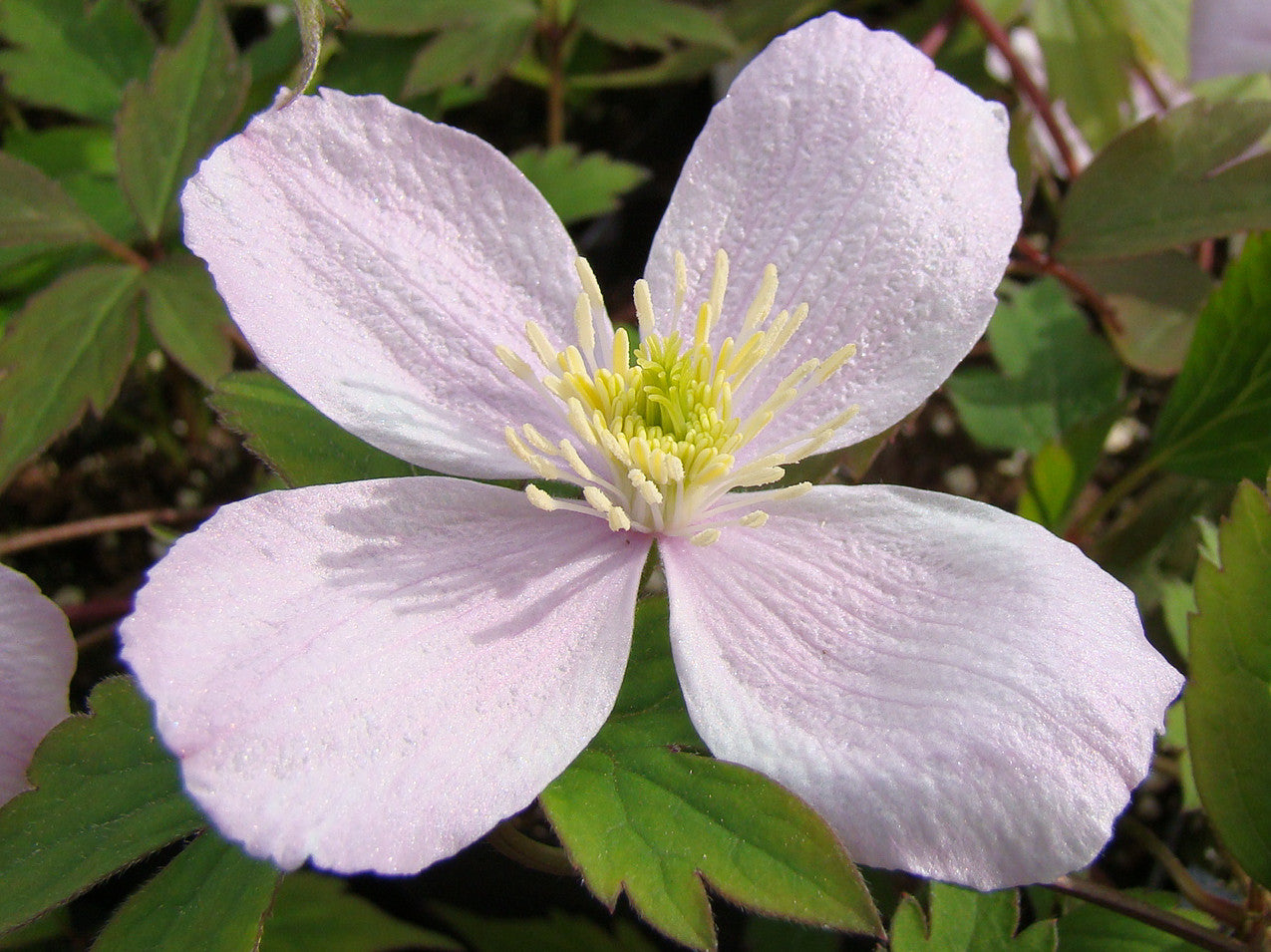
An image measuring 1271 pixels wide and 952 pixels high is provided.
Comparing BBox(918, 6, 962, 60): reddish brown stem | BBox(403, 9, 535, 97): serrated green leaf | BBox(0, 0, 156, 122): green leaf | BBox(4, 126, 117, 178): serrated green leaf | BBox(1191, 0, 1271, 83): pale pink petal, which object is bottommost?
BBox(4, 126, 117, 178): serrated green leaf

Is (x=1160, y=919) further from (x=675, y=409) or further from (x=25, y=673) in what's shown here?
(x=25, y=673)

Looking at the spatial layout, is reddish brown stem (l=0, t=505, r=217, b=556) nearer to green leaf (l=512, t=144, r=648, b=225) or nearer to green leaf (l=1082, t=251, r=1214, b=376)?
green leaf (l=512, t=144, r=648, b=225)

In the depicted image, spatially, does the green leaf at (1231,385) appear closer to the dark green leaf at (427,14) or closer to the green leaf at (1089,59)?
the green leaf at (1089,59)

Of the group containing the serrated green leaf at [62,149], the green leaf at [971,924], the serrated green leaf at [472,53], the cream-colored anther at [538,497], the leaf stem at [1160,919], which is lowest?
the green leaf at [971,924]

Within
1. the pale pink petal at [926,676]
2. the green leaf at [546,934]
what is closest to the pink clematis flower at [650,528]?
the pale pink petal at [926,676]

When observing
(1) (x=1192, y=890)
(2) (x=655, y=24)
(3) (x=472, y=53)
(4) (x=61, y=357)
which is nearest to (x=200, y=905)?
(4) (x=61, y=357)

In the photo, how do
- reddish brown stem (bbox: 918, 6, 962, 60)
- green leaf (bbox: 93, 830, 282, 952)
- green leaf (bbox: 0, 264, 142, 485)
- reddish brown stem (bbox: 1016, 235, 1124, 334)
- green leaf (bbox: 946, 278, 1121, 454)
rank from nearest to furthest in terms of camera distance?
green leaf (bbox: 93, 830, 282, 952), green leaf (bbox: 0, 264, 142, 485), reddish brown stem (bbox: 1016, 235, 1124, 334), green leaf (bbox: 946, 278, 1121, 454), reddish brown stem (bbox: 918, 6, 962, 60)

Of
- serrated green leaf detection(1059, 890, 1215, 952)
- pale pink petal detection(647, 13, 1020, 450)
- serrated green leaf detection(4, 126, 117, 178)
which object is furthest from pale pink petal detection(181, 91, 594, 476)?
serrated green leaf detection(4, 126, 117, 178)
